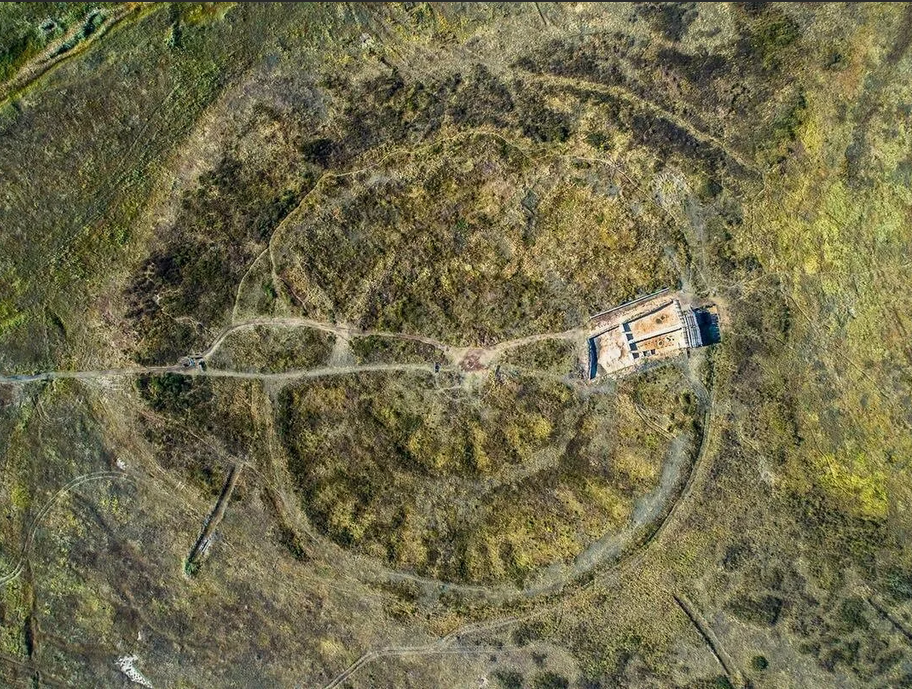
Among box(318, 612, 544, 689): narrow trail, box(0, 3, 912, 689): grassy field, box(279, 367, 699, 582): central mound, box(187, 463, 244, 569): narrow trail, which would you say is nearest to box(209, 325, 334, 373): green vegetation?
box(0, 3, 912, 689): grassy field

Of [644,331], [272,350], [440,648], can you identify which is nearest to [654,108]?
[644,331]

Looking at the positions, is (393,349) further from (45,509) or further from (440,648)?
(45,509)

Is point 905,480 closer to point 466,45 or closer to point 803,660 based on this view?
point 803,660

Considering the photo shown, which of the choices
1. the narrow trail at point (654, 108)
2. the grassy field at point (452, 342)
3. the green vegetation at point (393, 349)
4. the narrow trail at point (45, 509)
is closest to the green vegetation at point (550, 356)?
the grassy field at point (452, 342)

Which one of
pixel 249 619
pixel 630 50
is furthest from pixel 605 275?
pixel 249 619

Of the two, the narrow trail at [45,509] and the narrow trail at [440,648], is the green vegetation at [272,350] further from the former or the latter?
the narrow trail at [440,648]

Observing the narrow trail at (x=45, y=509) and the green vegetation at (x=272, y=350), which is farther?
the narrow trail at (x=45, y=509)
